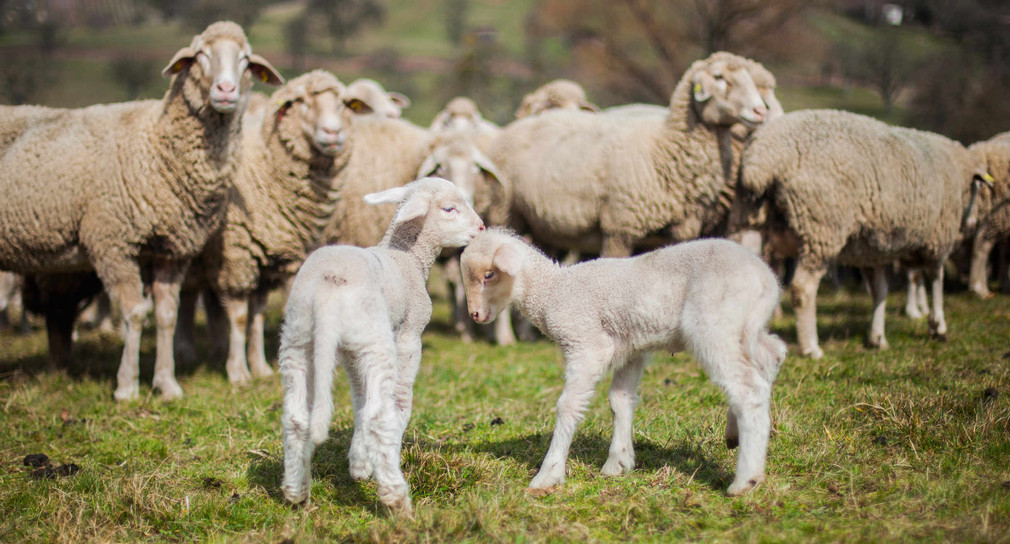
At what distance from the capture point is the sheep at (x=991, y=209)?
8.25m

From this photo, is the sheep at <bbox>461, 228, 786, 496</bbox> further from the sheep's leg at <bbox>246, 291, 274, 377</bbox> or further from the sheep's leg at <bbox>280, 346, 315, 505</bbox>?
the sheep's leg at <bbox>246, 291, 274, 377</bbox>

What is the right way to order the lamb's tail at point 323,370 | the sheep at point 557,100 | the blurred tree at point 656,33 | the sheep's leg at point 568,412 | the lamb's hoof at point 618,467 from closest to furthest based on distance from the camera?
the lamb's tail at point 323,370
the sheep's leg at point 568,412
the lamb's hoof at point 618,467
the sheep at point 557,100
the blurred tree at point 656,33

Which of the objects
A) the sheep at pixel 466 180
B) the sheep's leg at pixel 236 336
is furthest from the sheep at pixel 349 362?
the sheep at pixel 466 180

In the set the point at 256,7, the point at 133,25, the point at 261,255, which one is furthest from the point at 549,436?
the point at 133,25

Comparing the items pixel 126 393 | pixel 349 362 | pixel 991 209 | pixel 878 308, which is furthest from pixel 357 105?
pixel 991 209

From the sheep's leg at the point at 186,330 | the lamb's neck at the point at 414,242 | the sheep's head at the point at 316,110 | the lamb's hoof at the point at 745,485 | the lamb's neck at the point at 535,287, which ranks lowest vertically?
the sheep's leg at the point at 186,330

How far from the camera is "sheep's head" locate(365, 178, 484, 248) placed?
163 inches

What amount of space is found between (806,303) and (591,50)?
22118mm

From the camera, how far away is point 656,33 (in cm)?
2636

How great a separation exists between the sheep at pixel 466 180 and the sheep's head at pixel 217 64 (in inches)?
83.2

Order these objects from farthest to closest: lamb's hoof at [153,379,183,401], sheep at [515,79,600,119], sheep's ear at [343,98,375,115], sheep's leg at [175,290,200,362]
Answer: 1. sheep at [515,79,600,119]
2. sheep's leg at [175,290,200,362]
3. sheep's ear at [343,98,375,115]
4. lamb's hoof at [153,379,183,401]

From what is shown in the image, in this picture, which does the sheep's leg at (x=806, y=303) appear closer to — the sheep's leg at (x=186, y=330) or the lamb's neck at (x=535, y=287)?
the lamb's neck at (x=535, y=287)

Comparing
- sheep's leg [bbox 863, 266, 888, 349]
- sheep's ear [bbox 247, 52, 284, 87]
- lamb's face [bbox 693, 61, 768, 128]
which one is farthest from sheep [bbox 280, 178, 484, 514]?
sheep's leg [bbox 863, 266, 888, 349]

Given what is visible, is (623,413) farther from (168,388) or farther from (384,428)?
(168,388)
